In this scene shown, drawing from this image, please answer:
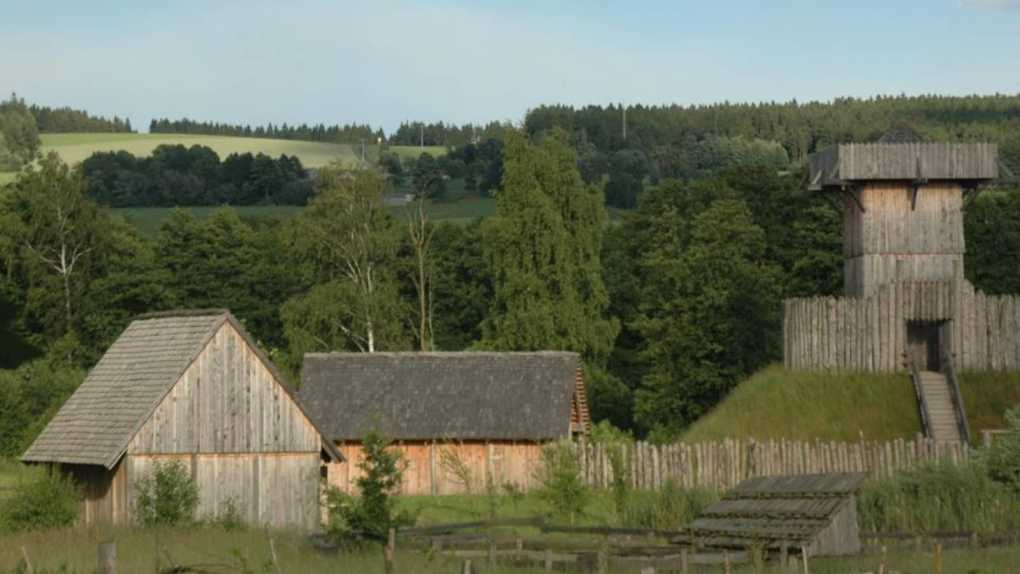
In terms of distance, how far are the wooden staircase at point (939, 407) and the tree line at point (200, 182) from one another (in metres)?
88.2

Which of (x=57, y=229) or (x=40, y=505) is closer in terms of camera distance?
(x=40, y=505)

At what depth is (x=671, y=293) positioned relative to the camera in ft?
220

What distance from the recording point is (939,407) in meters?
51.2

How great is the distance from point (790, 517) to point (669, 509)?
30.1 ft

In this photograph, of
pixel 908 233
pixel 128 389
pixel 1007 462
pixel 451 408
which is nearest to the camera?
pixel 1007 462

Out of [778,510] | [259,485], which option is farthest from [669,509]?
[259,485]

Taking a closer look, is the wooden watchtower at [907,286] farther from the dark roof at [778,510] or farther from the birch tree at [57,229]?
the birch tree at [57,229]

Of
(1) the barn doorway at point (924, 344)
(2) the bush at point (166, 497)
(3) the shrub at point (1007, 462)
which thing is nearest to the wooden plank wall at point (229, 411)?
(2) the bush at point (166, 497)

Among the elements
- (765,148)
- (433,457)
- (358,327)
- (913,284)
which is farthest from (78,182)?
(765,148)

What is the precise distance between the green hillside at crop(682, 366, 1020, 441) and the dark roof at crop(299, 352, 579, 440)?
15.8ft

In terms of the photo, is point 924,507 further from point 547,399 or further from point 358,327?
point 358,327

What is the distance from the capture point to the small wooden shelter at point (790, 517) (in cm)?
2892

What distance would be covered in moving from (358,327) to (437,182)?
60215mm

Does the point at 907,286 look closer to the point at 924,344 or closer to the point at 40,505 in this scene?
the point at 924,344
